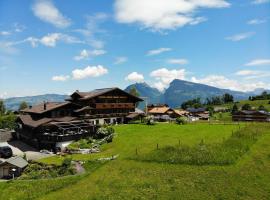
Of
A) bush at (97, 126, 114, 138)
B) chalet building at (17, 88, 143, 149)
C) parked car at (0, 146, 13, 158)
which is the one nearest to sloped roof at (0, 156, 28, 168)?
parked car at (0, 146, 13, 158)

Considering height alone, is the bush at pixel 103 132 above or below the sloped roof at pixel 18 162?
above

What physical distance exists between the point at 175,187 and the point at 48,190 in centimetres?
1418

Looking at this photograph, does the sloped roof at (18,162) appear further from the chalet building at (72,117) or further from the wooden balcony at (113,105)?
the wooden balcony at (113,105)

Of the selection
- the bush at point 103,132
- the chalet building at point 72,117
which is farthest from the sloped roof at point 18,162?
the bush at point 103,132

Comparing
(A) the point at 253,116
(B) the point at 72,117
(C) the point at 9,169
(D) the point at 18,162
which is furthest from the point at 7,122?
(A) the point at 253,116

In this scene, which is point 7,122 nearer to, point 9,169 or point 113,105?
point 113,105

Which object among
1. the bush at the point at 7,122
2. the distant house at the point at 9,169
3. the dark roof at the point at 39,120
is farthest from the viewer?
the bush at the point at 7,122

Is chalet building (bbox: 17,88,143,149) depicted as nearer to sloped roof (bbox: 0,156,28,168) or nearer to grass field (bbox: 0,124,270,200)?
sloped roof (bbox: 0,156,28,168)

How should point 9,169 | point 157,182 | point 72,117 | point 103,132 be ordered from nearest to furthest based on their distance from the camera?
point 157,182 < point 9,169 < point 103,132 < point 72,117

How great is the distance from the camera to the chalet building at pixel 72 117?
56.7m

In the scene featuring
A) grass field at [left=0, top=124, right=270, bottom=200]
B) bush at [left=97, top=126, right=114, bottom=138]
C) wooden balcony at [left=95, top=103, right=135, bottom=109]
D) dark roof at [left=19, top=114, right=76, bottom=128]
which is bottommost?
Result: grass field at [left=0, top=124, right=270, bottom=200]

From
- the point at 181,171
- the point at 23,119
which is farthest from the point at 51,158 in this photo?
the point at 23,119

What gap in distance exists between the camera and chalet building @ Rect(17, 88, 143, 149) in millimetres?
56669

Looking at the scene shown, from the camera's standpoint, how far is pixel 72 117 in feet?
226
